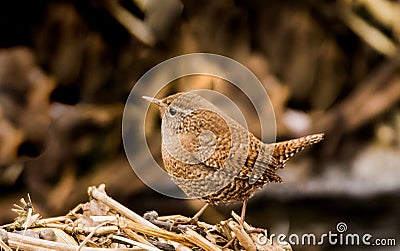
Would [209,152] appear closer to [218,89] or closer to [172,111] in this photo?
[172,111]

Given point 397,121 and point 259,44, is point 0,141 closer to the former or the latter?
point 259,44

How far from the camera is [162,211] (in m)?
1.60

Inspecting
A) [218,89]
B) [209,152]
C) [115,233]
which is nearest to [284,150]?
[209,152]

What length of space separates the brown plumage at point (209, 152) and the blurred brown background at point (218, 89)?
0.49 metres

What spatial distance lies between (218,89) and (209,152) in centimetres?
56

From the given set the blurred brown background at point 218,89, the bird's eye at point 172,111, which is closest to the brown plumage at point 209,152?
the bird's eye at point 172,111

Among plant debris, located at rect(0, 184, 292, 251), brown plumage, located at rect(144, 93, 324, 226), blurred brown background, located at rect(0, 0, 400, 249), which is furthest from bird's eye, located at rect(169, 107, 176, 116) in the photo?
blurred brown background, located at rect(0, 0, 400, 249)

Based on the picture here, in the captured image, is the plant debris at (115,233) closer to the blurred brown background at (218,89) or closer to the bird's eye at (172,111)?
the bird's eye at (172,111)

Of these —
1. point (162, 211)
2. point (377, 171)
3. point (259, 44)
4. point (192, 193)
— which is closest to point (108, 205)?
point (192, 193)

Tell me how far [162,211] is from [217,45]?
1.27 ft

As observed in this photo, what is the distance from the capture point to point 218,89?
1520mm

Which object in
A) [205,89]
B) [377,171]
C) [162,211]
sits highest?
[377,171]

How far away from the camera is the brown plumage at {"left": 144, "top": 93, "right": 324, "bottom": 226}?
965 millimetres

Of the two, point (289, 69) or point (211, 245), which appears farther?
point (289, 69)
